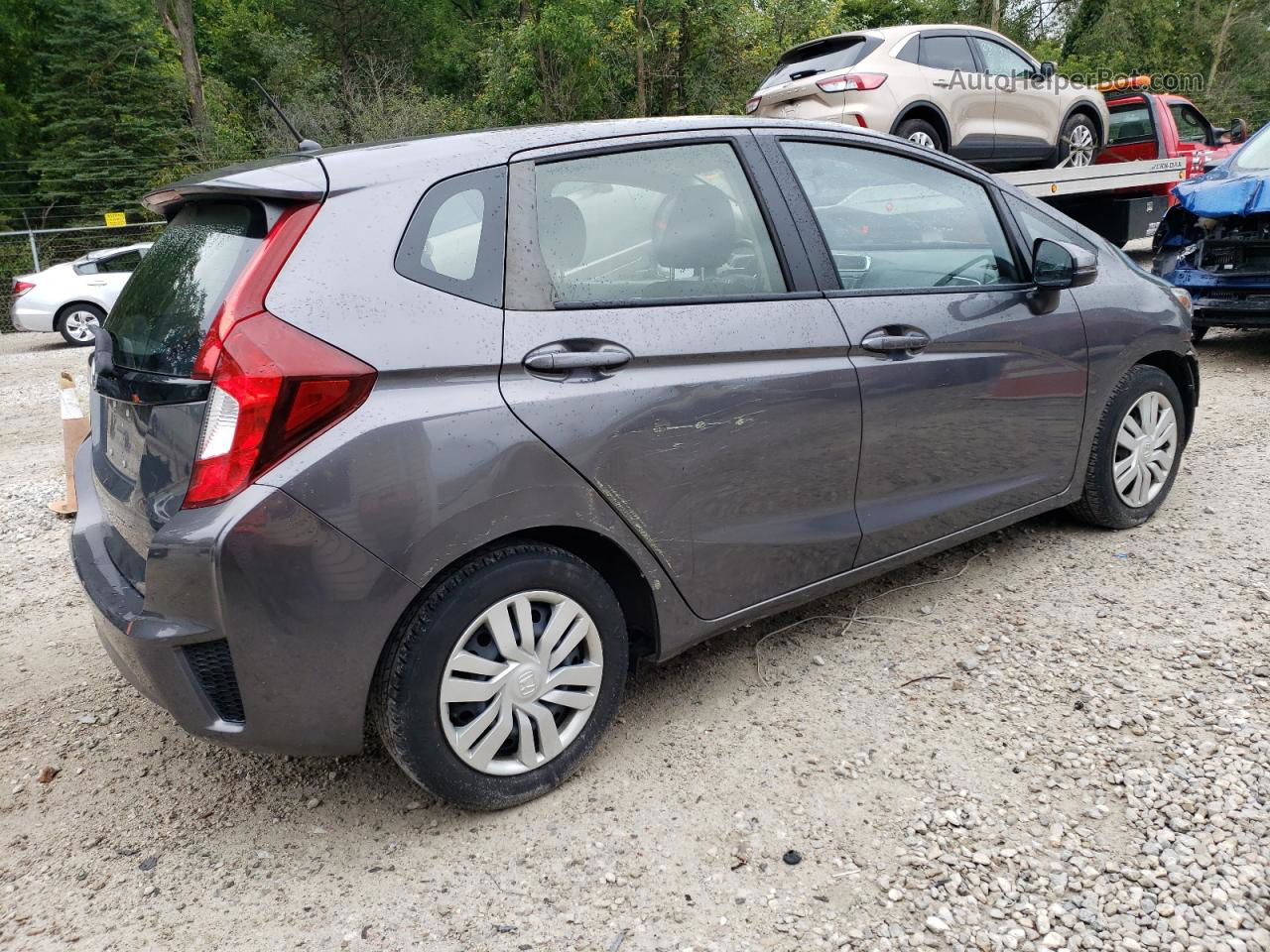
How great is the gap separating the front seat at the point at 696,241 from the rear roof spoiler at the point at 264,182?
880 millimetres

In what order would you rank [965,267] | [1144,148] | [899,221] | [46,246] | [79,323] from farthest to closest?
1. [46,246]
2. [79,323]
3. [1144,148]
4. [965,267]
5. [899,221]

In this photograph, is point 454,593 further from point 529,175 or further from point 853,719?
point 853,719

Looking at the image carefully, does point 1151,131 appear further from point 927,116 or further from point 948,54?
point 927,116

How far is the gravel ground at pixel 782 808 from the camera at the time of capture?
2.19 meters

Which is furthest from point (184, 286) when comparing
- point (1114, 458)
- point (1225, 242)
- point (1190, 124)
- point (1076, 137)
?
point (1190, 124)

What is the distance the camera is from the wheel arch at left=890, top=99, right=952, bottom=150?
883 cm

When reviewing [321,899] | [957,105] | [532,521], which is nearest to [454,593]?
[532,521]

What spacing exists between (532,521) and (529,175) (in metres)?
0.90

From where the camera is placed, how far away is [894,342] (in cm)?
312

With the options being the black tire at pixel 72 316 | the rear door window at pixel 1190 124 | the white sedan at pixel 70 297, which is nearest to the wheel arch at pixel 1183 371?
the rear door window at pixel 1190 124

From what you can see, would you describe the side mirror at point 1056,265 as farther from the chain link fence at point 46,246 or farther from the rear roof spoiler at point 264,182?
the chain link fence at point 46,246

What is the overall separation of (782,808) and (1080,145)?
10.7 meters

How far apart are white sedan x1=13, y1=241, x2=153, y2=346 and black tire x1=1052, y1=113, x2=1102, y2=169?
11.8 meters

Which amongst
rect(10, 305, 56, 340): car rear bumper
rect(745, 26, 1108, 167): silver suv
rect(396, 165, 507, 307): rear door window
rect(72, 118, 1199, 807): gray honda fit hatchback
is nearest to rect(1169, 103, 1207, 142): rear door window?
rect(745, 26, 1108, 167): silver suv
